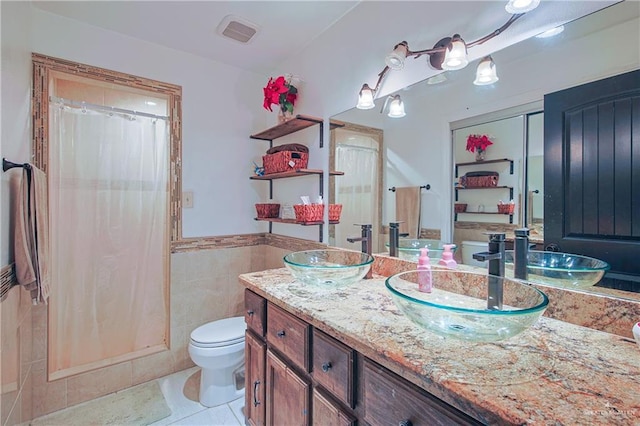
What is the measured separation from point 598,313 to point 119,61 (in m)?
2.80

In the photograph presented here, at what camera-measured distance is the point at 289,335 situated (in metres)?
1.16

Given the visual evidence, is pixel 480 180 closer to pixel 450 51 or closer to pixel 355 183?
pixel 450 51

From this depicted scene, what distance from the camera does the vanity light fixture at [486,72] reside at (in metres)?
1.19

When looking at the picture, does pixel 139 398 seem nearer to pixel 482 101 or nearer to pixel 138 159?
pixel 138 159

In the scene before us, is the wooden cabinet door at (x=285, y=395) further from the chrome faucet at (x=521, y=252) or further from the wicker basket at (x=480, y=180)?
the wicker basket at (x=480, y=180)

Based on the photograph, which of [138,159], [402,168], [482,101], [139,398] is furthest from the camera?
[138,159]

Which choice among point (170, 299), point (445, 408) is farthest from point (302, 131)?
point (445, 408)

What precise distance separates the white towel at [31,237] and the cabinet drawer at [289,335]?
1.10 m

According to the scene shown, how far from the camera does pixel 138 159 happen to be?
212 cm

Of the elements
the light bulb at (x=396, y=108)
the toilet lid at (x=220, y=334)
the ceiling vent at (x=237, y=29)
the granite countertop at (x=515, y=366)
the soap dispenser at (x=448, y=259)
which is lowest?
the toilet lid at (x=220, y=334)

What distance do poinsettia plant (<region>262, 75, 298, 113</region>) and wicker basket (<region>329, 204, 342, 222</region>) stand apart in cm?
80

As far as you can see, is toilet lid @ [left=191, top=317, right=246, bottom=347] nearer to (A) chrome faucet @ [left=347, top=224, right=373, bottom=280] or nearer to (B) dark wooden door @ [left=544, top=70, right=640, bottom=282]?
(A) chrome faucet @ [left=347, top=224, right=373, bottom=280]

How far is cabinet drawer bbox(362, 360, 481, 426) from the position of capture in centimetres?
64

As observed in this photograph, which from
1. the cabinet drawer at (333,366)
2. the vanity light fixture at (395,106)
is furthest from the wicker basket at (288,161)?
the cabinet drawer at (333,366)
